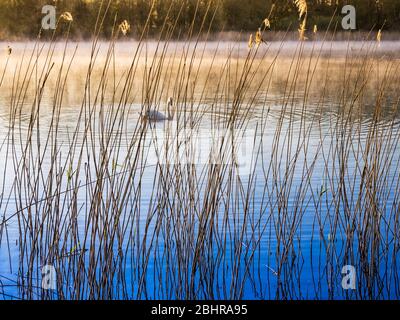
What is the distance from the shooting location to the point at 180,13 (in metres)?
3.09

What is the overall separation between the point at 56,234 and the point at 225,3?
151 centimetres

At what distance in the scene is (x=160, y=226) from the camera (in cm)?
234

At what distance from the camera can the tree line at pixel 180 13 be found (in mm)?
3092

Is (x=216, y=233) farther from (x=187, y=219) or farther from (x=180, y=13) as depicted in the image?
(x=180, y=13)

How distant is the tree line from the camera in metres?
3.09

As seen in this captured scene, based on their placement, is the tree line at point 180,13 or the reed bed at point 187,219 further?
the tree line at point 180,13

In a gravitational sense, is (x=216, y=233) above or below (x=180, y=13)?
below

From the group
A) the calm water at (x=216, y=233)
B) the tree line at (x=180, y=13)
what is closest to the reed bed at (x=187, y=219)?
the calm water at (x=216, y=233)

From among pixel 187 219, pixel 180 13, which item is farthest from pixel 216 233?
pixel 180 13

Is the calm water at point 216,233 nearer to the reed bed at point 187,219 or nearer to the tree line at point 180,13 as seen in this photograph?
the reed bed at point 187,219

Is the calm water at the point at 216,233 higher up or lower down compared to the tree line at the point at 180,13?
lower down

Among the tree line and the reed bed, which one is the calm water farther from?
the tree line

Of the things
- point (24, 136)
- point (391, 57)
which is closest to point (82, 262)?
point (24, 136)
